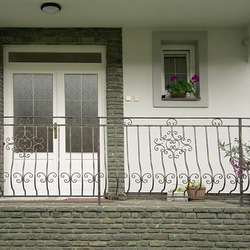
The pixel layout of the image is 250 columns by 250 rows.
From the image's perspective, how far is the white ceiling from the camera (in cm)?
425

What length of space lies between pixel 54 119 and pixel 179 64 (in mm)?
2188

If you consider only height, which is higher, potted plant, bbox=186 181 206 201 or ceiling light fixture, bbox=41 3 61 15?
ceiling light fixture, bbox=41 3 61 15

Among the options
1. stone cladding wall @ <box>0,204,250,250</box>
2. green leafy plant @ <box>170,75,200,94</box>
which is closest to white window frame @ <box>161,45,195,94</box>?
green leafy plant @ <box>170,75,200,94</box>

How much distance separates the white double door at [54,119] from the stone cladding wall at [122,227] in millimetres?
1386

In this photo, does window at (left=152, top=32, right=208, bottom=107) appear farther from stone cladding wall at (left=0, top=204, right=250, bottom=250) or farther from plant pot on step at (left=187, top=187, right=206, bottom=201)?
stone cladding wall at (left=0, top=204, right=250, bottom=250)

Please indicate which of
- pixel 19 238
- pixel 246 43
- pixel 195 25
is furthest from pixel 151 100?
pixel 19 238

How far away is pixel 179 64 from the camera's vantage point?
5.27 m

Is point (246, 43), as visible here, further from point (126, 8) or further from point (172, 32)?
point (126, 8)

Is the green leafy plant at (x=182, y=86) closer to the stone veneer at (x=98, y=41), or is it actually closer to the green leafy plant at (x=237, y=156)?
the stone veneer at (x=98, y=41)

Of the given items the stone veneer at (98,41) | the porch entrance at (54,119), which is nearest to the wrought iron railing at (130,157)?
the porch entrance at (54,119)

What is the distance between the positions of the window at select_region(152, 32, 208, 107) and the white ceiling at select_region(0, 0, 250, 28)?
0.66 feet

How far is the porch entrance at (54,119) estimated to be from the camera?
4996 mm

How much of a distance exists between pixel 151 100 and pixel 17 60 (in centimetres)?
219

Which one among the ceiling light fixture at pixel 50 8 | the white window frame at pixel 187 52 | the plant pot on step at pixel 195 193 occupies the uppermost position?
the ceiling light fixture at pixel 50 8
